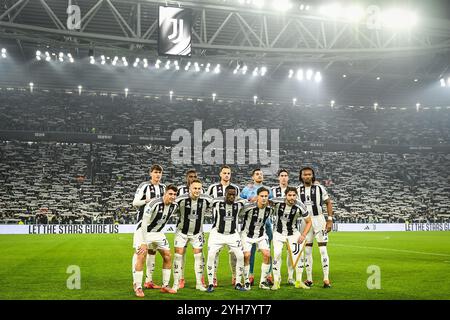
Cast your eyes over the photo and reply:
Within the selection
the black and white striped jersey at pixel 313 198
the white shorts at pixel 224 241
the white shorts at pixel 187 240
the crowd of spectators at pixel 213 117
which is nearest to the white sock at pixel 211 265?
the white shorts at pixel 224 241

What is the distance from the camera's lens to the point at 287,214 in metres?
9.42

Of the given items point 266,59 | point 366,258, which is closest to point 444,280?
point 366,258

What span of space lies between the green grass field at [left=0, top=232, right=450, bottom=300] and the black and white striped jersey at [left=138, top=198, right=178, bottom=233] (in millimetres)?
1146

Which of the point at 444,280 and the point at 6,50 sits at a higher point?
the point at 6,50

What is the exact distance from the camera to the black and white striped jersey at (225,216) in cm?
906

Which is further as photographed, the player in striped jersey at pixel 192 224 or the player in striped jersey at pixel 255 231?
the player in striped jersey at pixel 255 231

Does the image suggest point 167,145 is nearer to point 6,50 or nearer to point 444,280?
point 6,50

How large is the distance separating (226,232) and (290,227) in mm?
1270

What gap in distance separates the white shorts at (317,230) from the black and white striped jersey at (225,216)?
1465 millimetres

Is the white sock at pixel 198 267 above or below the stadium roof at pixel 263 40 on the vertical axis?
below

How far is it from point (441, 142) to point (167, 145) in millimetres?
24651

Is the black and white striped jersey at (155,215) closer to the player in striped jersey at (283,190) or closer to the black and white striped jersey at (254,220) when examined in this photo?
the black and white striped jersey at (254,220)

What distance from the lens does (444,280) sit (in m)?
10.7

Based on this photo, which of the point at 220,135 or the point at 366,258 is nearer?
the point at 366,258
